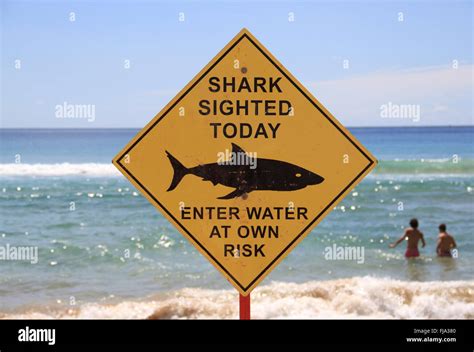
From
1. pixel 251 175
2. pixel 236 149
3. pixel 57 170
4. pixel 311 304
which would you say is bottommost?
pixel 311 304

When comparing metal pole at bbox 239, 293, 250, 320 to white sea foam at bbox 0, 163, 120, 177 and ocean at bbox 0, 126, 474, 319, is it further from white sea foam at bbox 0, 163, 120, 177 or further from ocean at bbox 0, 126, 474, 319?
white sea foam at bbox 0, 163, 120, 177

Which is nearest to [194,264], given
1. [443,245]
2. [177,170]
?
[443,245]

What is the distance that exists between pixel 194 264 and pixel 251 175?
1052 centimetres

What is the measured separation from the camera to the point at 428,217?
2150 cm

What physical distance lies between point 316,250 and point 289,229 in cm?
1196

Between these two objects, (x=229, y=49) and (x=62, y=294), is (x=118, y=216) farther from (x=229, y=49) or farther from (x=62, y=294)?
(x=229, y=49)

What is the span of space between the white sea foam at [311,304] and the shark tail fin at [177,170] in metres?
6.38

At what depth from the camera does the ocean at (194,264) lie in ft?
35.0

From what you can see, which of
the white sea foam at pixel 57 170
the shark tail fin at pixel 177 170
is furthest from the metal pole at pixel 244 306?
the white sea foam at pixel 57 170

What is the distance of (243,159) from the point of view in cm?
386

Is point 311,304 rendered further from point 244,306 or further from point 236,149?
point 236,149

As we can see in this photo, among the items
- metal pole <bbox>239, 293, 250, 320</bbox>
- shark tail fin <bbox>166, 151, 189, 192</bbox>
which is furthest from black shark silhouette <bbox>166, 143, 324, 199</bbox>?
metal pole <bbox>239, 293, 250, 320</bbox>

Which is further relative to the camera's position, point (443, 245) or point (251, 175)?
point (443, 245)
